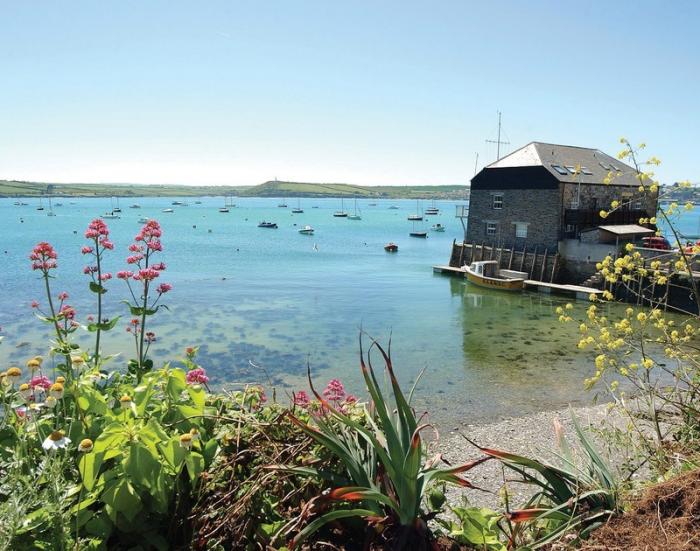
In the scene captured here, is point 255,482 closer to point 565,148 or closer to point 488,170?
point 488,170

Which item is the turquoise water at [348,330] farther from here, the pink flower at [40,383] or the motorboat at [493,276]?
the pink flower at [40,383]

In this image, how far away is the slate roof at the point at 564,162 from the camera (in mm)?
37781

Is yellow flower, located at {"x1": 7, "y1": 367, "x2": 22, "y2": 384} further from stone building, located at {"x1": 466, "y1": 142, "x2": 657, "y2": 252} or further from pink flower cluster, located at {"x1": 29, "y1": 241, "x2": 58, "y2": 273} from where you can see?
stone building, located at {"x1": 466, "y1": 142, "x2": 657, "y2": 252}

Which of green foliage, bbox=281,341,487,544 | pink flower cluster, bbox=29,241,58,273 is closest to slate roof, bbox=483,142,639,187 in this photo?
pink flower cluster, bbox=29,241,58,273

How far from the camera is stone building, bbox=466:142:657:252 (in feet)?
122

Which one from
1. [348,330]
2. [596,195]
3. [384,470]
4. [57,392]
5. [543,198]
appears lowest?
[348,330]

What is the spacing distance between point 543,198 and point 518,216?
264cm

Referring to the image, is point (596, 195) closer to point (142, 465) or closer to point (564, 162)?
point (564, 162)

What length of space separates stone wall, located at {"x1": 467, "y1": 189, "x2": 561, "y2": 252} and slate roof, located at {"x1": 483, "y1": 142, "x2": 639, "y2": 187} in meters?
1.92

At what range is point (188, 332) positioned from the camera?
2508 centimetres

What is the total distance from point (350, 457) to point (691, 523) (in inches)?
54.3

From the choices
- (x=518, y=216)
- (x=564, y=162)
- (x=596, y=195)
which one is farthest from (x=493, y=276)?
(x=564, y=162)

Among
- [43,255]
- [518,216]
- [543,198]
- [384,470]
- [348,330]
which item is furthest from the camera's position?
[518,216]

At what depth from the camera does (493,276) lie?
127ft
